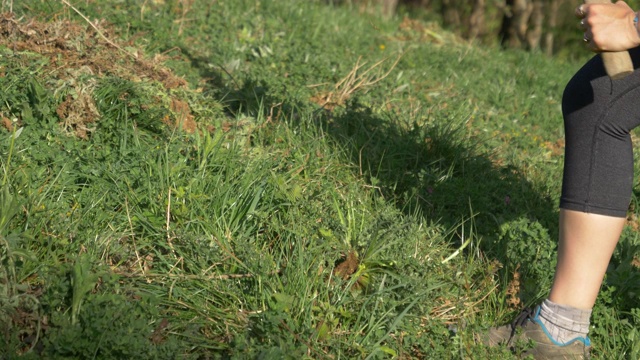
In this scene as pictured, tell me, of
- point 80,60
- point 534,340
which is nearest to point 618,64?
point 534,340

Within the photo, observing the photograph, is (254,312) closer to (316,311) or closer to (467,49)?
(316,311)

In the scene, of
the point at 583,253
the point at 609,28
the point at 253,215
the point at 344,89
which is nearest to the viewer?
the point at 609,28

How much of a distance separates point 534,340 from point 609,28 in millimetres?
1246

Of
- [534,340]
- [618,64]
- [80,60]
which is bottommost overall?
[534,340]

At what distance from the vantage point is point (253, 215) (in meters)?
3.54

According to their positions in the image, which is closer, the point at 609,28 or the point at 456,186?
the point at 609,28

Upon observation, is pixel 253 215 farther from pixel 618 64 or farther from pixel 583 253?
pixel 618 64

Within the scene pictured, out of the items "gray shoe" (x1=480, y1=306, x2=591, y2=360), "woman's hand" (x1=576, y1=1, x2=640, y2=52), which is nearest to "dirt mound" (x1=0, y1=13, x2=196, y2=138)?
"gray shoe" (x1=480, y1=306, x2=591, y2=360)

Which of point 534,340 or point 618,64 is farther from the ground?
point 618,64

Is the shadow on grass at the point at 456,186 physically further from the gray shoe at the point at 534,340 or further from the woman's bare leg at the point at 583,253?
the woman's bare leg at the point at 583,253

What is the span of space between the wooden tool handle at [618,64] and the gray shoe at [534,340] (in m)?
1.00

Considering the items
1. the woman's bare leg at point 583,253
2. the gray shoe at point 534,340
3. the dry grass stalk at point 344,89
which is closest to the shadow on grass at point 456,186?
the dry grass stalk at point 344,89

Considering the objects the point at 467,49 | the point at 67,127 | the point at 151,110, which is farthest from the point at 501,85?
the point at 67,127

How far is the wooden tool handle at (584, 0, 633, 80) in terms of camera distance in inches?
106
